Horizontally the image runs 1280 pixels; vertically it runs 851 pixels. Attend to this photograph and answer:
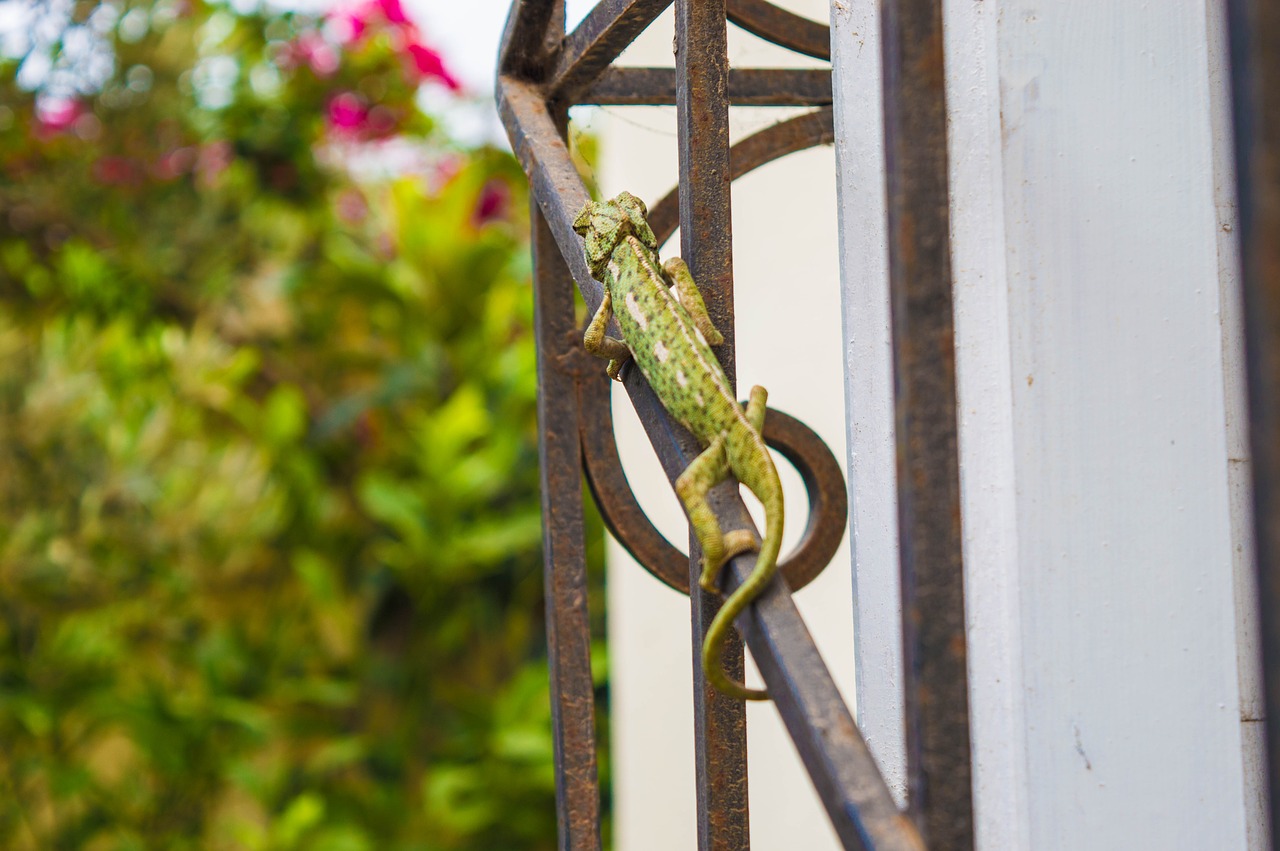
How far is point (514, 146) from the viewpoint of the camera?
940 mm

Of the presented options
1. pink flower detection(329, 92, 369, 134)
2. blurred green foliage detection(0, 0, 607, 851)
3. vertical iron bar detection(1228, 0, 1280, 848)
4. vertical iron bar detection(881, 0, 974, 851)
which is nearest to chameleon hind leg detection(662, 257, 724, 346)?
vertical iron bar detection(881, 0, 974, 851)

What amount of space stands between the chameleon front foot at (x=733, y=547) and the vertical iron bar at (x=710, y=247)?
0.12 ft

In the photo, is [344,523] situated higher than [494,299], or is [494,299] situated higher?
[494,299]

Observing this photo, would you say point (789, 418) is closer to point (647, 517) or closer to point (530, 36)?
point (647, 517)

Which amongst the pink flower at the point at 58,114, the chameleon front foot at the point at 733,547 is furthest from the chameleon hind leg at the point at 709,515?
the pink flower at the point at 58,114

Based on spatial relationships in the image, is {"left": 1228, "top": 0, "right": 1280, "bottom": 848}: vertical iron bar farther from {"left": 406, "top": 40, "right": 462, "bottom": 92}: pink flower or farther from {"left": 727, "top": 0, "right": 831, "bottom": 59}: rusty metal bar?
{"left": 406, "top": 40, "right": 462, "bottom": 92}: pink flower

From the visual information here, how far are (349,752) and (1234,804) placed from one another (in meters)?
2.37

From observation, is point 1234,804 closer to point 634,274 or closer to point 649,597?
point 634,274

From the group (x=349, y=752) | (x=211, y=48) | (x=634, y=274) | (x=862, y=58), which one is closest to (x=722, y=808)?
(x=634, y=274)

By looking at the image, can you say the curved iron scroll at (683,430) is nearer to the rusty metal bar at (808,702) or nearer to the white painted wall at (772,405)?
the rusty metal bar at (808,702)

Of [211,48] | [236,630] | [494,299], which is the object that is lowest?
[236,630]

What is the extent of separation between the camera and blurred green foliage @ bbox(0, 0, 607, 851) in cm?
233

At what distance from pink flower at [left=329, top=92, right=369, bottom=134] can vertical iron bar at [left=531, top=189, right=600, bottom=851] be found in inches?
89.7

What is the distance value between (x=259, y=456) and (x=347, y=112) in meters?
1.10
